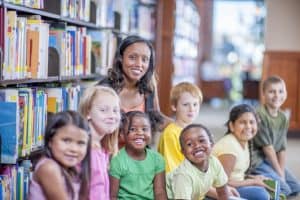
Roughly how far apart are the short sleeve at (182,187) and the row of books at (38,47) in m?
0.97

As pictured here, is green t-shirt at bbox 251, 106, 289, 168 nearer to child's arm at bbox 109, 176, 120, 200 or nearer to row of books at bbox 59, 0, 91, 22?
row of books at bbox 59, 0, 91, 22

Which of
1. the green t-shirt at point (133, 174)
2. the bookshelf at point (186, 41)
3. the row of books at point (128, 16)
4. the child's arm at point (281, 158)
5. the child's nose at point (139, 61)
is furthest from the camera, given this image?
the bookshelf at point (186, 41)

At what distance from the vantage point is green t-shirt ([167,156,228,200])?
9.69 ft

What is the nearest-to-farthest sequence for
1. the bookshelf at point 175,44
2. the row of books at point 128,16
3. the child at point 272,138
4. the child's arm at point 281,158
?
the child at point 272,138 < the child's arm at point 281,158 < the row of books at point 128,16 < the bookshelf at point 175,44

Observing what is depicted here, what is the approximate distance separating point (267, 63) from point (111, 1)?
310 cm

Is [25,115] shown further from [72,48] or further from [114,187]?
[72,48]

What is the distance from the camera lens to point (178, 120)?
361 cm

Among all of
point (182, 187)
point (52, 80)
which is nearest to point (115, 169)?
point (182, 187)

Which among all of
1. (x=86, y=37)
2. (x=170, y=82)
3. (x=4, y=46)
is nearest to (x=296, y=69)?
(x=170, y=82)

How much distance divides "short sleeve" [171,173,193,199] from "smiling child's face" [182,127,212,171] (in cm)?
10

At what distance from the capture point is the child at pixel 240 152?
156 inches

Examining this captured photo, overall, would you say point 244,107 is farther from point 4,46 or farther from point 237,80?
point 237,80

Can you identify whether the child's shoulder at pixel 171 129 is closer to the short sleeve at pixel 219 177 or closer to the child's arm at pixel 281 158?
the short sleeve at pixel 219 177

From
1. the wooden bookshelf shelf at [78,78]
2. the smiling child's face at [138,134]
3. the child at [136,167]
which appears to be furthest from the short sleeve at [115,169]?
the wooden bookshelf shelf at [78,78]
